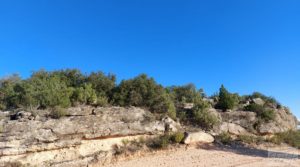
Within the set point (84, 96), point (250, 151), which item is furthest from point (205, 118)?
point (84, 96)


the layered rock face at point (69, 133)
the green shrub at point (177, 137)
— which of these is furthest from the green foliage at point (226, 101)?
the layered rock face at point (69, 133)

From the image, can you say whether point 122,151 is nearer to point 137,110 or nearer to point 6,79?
point 137,110

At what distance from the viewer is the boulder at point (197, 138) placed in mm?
13456

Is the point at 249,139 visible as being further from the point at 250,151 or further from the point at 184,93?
the point at 184,93

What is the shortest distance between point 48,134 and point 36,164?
3.99 ft

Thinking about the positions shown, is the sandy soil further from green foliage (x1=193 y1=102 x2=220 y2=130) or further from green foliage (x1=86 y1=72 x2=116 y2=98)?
green foliage (x1=86 y1=72 x2=116 y2=98)

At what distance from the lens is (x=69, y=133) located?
37.4ft

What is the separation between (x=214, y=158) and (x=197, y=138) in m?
2.03

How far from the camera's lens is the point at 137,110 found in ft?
46.7

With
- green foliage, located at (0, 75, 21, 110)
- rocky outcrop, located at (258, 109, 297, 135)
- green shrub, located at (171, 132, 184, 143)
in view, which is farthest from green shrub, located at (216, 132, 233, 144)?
green foliage, located at (0, 75, 21, 110)

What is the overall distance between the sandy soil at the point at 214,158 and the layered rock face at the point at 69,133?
1413mm

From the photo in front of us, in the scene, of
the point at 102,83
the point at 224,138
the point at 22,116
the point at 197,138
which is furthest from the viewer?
the point at 102,83

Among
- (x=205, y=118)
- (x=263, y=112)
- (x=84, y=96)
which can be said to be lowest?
(x=205, y=118)

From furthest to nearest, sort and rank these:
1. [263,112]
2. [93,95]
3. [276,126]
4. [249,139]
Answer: [263,112]
[276,126]
[249,139]
[93,95]
